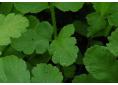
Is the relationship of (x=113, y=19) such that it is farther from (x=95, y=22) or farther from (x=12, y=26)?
(x=12, y=26)

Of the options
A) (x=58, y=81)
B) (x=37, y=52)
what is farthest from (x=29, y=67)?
(x=58, y=81)

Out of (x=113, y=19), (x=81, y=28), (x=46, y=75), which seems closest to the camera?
(x=46, y=75)

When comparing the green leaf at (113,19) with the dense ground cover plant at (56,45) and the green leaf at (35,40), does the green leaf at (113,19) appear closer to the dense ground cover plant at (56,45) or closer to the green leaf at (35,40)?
the dense ground cover plant at (56,45)

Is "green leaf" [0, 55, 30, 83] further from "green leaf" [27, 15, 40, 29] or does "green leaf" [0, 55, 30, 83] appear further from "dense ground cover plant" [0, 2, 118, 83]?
"green leaf" [27, 15, 40, 29]

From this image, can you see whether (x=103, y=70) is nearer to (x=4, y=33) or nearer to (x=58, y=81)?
(x=58, y=81)

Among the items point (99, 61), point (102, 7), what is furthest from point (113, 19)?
point (99, 61)

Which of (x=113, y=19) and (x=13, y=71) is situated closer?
(x=13, y=71)
